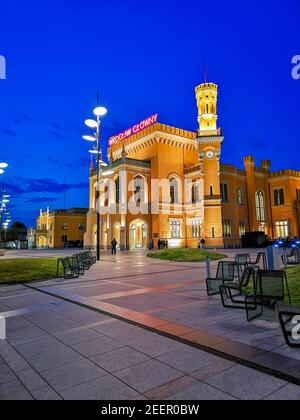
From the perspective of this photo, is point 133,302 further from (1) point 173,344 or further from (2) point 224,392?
(2) point 224,392

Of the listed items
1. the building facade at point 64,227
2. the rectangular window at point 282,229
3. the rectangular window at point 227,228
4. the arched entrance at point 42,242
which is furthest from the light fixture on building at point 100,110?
the arched entrance at point 42,242

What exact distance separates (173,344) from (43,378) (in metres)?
1.93

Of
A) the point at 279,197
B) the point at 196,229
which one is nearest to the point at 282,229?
the point at 279,197

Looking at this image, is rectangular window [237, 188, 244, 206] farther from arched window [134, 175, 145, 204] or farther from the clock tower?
arched window [134, 175, 145, 204]

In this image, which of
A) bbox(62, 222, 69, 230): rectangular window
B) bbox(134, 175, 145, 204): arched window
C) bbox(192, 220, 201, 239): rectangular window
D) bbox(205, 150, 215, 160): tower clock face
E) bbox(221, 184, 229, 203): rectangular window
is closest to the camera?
bbox(205, 150, 215, 160): tower clock face

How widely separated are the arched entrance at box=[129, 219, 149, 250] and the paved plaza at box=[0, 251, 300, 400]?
118 ft

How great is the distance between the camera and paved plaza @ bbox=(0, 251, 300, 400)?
3160mm

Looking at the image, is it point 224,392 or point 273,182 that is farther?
point 273,182

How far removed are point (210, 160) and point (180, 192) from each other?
6.92 m

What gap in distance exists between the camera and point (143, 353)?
4.18 m

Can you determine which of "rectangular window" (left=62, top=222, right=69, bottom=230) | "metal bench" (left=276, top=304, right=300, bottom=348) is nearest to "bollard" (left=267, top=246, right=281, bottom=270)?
"metal bench" (left=276, top=304, right=300, bottom=348)

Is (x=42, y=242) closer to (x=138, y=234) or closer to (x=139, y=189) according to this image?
(x=138, y=234)

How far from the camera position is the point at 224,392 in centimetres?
304
